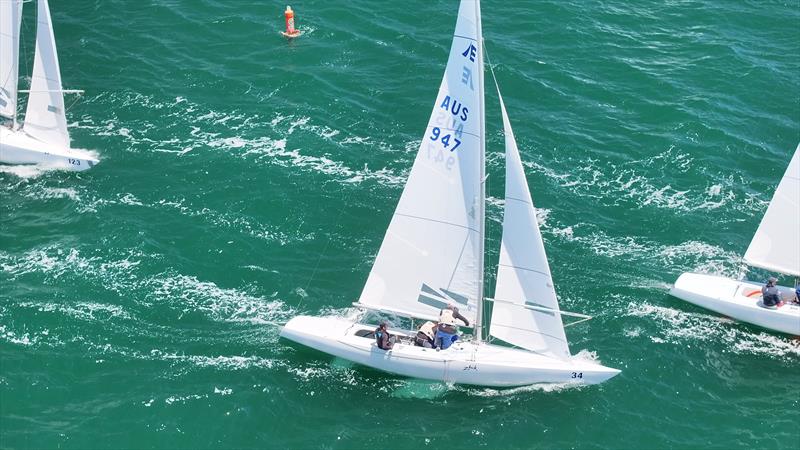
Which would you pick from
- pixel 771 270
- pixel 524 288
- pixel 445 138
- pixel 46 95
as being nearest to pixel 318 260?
pixel 524 288

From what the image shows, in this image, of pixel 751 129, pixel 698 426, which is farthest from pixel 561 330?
pixel 751 129

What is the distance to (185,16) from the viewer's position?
77.1m

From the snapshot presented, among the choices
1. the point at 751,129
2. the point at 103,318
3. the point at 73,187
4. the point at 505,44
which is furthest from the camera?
the point at 505,44

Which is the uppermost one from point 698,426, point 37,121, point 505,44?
point 505,44

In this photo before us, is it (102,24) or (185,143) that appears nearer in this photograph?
(185,143)

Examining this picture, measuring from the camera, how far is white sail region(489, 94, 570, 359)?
48.1 m

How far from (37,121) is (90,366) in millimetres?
21323

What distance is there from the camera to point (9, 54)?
6631cm

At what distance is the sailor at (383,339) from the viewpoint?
163 feet

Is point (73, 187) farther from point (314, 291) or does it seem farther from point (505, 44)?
point (505, 44)

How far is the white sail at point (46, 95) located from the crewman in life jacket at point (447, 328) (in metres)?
27.6

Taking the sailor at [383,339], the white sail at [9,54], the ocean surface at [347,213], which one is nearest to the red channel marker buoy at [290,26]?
the ocean surface at [347,213]

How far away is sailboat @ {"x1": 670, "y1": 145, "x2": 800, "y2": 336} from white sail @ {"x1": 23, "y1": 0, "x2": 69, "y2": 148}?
3587 cm

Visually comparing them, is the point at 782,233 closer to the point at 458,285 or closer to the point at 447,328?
the point at 458,285
